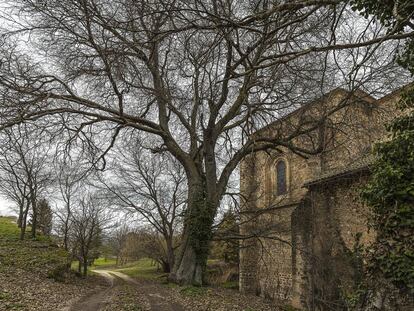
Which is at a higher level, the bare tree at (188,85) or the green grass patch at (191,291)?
the bare tree at (188,85)

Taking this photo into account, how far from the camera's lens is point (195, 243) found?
13.7m

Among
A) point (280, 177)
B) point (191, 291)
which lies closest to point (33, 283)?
point (191, 291)

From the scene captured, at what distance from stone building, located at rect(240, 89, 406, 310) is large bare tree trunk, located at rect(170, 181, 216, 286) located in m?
1.84

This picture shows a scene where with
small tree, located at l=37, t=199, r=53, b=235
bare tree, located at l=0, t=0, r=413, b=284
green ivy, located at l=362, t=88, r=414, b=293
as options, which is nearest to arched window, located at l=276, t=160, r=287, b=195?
bare tree, located at l=0, t=0, r=413, b=284

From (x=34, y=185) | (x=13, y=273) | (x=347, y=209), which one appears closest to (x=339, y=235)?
(x=347, y=209)

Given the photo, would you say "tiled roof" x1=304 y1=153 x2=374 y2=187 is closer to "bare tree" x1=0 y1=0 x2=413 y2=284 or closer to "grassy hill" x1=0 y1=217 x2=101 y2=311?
"bare tree" x1=0 y1=0 x2=413 y2=284

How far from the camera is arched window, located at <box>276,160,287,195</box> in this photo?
23656mm

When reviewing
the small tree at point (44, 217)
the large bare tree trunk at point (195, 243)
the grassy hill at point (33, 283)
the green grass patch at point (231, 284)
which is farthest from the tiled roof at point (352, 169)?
the small tree at point (44, 217)

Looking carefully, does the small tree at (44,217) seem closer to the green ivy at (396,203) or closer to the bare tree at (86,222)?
the bare tree at (86,222)

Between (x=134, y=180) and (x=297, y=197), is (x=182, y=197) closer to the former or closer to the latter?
(x=134, y=180)

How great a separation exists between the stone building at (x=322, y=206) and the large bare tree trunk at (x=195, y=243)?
1.84 meters

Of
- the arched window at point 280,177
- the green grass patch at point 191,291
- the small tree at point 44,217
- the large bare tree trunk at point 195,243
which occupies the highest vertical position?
the arched window at point 280,177

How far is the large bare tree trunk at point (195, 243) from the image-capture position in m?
13.5

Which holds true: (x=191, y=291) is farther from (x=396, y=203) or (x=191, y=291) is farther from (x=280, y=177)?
(x=280, y=177)
